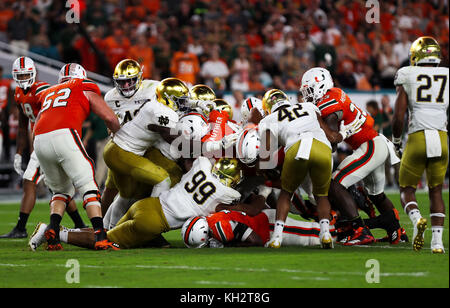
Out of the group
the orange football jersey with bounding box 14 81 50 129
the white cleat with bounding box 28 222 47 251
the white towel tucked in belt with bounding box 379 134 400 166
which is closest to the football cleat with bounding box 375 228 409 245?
the white towel tucked in belt with bounding box 379 134 400 166

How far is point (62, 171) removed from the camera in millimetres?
7898

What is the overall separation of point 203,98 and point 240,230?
2.09m

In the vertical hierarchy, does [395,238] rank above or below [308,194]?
below

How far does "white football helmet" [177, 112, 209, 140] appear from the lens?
8047mm

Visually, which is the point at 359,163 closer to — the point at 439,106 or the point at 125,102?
the point at 439,106

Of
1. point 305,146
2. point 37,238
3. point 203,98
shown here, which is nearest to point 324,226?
point 305,146

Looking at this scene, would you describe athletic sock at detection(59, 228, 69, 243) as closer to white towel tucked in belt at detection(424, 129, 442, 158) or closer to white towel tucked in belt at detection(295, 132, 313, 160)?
white towel tucked in belt at detection(295, 132, 313, 160)

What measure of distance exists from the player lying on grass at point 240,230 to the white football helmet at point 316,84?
1239 millimetres

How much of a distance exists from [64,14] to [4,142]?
3428 millimetres

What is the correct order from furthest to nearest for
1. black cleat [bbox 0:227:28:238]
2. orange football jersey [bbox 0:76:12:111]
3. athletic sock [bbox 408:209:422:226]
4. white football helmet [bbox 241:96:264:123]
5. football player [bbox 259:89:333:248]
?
orange football jersey [bbox 0:76:12:111] < white football helmet [bbox 241:96:264:123] < black cleat [bbox 0:227:28:238] < football player [bbox 259:89:333:248] < athletic sock [bbox 408:209:422:226]

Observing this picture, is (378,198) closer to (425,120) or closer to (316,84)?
(316,84)

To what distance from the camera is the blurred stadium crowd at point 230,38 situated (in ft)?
53.9

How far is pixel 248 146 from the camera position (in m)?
7.69

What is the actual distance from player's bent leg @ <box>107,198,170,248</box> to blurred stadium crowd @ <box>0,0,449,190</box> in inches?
297
